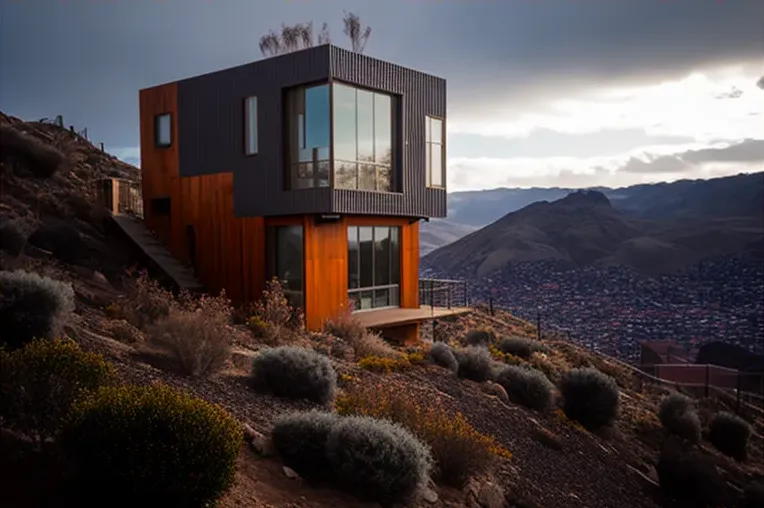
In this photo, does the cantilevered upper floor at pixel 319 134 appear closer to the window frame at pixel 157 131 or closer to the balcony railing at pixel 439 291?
the window frame at pixel 157 131

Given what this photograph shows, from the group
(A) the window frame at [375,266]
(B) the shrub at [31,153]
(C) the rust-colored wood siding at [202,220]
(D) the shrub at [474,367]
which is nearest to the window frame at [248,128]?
(C) the rust-colored wood siding at [202,220]

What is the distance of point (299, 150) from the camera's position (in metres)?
16.5

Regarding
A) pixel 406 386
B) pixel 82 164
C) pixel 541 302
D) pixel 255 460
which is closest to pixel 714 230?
pixel 541 302

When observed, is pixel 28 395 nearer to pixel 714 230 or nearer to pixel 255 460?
pixel 255 460

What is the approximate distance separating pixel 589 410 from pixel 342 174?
7904 mm

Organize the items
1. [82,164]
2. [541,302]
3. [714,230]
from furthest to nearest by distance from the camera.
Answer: [714,230], [541,302], [82,164]

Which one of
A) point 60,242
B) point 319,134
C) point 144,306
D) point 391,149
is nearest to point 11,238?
point 60,242

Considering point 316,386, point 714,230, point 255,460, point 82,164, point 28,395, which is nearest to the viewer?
point 28,395

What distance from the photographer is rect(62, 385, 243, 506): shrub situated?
183 inches

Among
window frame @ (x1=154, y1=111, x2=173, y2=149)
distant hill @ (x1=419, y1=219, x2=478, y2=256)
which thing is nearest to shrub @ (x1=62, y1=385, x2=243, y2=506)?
window frame @ (x1=154, y1=111, x2=173, y2=149)

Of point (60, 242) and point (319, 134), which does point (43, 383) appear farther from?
point (60, 242)

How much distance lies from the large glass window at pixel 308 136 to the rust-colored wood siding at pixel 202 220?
1.86m

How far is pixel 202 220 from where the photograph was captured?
18.9 meters

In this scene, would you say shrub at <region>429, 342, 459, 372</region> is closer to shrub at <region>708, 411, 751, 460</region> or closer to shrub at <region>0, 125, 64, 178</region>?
shrub at <region>708, 411, 751, 460</region>
